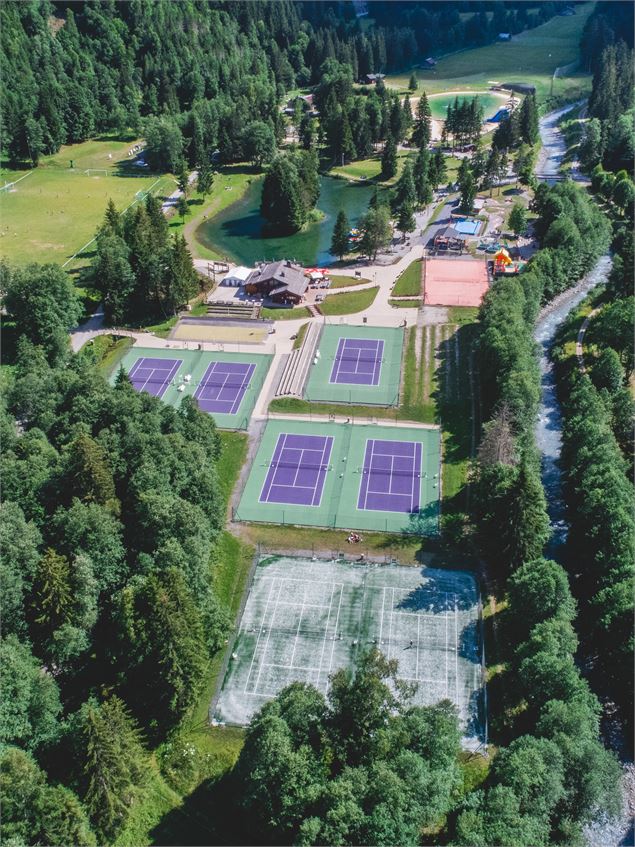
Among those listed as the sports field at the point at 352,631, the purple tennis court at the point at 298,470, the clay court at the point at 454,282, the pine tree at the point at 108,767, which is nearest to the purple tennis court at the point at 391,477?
the purple tennis court at the point at 298,470

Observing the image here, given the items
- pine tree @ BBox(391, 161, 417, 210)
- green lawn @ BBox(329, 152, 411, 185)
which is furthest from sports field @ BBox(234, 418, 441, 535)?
green lawn @ BBox(329, 152, 411, 185)

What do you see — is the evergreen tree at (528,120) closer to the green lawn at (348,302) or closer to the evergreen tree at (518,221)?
the evergreen tree at (518,221)

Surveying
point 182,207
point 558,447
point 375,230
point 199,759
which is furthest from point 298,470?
point 182,207

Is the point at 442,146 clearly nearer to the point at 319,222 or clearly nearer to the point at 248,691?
the point at 319,222

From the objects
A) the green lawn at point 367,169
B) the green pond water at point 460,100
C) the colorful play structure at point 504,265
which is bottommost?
the colorful play structure at point 504,265

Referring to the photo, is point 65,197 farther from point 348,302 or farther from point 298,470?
point 298,470

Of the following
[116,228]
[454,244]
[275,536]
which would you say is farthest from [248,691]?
[454,244]

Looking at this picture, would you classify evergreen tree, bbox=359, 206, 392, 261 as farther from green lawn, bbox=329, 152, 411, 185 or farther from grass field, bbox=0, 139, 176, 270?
grass field, bbox=0, 139, 176, 270
